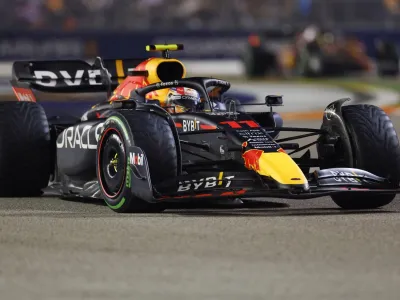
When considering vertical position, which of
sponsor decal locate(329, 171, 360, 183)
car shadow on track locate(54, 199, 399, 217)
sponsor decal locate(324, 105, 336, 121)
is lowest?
car shadow on track locate(54, 199, 399, 217)

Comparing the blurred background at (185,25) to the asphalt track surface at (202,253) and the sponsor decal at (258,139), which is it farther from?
the asphalt track surface at (202,253)

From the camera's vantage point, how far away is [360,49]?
40531mm

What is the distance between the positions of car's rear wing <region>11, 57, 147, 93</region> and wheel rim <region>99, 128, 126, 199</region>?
103 inches

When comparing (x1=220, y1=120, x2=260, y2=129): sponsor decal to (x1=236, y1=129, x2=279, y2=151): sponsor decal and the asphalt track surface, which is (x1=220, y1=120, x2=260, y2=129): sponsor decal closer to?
(x1=236, y1=129, x2=279, y2=151): sponsor decal

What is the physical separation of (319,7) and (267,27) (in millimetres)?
1803

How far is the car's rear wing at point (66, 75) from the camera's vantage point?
12.6 meters

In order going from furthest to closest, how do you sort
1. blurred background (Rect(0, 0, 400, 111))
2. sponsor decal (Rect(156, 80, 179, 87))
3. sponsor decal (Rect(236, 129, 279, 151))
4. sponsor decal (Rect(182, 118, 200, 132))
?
blurred background (Rect(0, 0, 400, 111)) → sponsor decal (Rect(156, 80, 179, 87)) → sponsor decal (Rect(182, 118, 200, 132)) → sponsor decal (Rect(236, 129, 279, 151))

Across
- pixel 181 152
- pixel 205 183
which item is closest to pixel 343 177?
pixel 205 183

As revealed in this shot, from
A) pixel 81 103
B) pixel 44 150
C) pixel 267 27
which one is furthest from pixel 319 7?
pixel 44 150

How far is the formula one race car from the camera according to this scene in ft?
30.2

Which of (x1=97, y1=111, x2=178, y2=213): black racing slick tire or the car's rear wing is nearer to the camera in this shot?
(x1=97, y1=111, x2=178, y2=213): black racing slick tire

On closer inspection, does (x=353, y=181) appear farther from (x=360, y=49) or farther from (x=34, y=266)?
(x=360, y=49)

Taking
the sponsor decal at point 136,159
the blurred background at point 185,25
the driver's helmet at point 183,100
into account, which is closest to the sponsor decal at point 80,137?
the driver's helmet at point 183,100

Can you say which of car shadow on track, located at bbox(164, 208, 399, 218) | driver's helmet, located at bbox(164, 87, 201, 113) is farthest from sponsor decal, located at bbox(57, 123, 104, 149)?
car shadow on track, located at bbox(164, 208, 399, 218)
